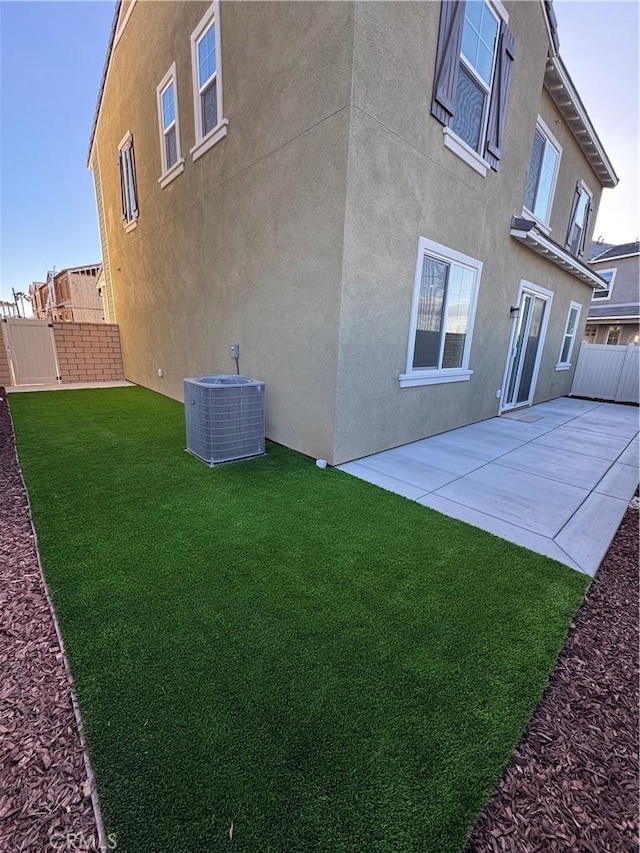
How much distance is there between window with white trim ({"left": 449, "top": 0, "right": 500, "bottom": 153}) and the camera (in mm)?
4340

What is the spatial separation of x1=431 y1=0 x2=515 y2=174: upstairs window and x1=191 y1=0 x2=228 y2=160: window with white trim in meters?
2.83

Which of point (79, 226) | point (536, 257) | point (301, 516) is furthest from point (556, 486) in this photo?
point (79, 226)

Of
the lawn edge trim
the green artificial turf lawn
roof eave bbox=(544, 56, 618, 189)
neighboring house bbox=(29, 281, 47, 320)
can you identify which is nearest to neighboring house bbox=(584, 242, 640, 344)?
roof eave bbox=(544, 56, 618, 189)

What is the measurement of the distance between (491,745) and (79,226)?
28.8 metres

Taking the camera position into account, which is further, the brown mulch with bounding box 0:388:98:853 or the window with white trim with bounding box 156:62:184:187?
the window with white trim with bounding box 156:62:184:187

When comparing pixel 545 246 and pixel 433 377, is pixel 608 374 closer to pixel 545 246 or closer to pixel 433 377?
pixel 545 246

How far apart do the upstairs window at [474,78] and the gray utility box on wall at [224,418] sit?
3825 mm

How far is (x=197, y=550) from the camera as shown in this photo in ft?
7.84

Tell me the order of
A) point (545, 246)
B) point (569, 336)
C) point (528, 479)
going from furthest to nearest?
point (569, 336)
point (545, 246)
point (528, 479)

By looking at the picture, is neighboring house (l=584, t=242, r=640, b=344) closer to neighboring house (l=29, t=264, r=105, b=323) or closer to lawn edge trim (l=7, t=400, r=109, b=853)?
lawn edge trim (l=7, t=400, r=109, b=853)

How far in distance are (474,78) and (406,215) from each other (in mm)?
2411

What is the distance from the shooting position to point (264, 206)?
173 inches

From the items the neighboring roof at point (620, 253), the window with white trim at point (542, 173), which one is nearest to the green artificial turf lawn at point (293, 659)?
the window with white trim at point (542, 173)

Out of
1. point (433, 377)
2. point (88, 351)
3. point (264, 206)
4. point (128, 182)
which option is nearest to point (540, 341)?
point (433, 377)
